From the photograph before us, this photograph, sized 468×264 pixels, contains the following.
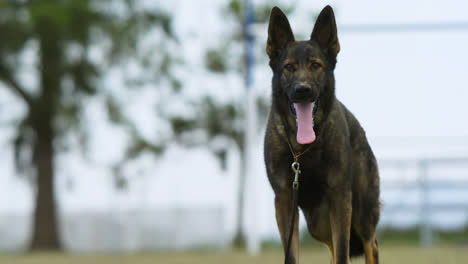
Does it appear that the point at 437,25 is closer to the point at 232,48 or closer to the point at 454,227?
the point at 454,227

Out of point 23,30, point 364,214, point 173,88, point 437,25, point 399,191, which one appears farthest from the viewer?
point 173,88

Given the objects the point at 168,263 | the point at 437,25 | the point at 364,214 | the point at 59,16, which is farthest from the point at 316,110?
the point at 59,16

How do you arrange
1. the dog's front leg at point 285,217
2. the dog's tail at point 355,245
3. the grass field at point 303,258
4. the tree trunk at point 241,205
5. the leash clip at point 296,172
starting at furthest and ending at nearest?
the tree trunk at point 241,205 → the grass field at point 303,258 → the dog's tail at point 355,245 → the dog's front leg at point 285,217 → the leash clip at point 296,172

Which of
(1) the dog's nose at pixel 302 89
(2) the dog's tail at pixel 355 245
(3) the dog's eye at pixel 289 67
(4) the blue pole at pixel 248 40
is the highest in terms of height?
(4) the blue pole at pixel 248 40

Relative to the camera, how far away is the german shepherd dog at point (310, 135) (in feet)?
11.9

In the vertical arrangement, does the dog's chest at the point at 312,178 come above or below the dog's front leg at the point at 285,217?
above

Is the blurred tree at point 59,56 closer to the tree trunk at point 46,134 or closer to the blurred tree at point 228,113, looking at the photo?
the tree trunk at point 46,134

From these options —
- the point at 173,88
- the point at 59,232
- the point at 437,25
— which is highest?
the point at 437,25

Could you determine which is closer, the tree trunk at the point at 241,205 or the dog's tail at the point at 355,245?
the dog's tail at the point at 355,245

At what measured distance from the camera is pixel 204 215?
17.5 metres

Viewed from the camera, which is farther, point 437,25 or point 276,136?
point 437,25

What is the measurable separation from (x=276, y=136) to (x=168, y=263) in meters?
6.93

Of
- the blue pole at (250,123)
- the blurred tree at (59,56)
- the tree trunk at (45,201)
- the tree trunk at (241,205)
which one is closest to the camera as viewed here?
the blue pole at (250,123)

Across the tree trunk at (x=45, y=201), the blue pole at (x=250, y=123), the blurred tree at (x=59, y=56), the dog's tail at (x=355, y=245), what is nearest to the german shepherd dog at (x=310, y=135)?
the dog's tail at (x=355, y=245)
